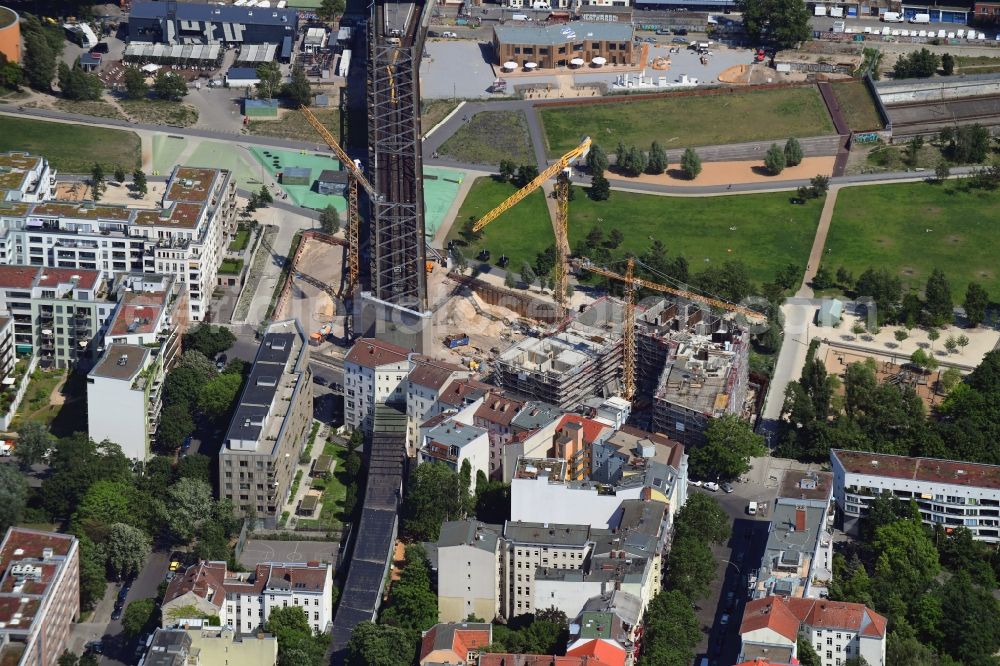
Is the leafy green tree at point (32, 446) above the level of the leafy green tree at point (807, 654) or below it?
above

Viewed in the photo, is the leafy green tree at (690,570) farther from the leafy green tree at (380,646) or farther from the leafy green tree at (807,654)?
the leafy green tree at (380,646)

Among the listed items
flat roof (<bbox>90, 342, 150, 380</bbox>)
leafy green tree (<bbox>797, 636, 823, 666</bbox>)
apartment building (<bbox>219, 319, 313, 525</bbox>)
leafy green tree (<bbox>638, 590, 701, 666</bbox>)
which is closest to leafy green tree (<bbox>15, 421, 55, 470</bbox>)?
flat roof (<bbox>90, 342, 150, 380</bbox>)

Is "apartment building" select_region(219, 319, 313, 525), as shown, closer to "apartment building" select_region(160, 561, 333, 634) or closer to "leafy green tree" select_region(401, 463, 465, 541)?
"leafy green tree" select_region(401, 463, 465, 541)

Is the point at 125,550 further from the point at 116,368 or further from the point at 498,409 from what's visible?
the point at 498,409

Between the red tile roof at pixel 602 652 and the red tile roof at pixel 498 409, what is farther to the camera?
the red tile roof at pixel 498 409

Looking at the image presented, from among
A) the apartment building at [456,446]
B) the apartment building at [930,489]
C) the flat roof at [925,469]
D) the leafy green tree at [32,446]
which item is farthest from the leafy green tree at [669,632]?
the leafy green tree at [32,446]

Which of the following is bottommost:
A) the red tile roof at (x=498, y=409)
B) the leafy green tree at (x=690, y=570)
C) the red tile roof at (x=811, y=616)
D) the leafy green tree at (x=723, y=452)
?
the leafy green tree at (x=690, y=570)
